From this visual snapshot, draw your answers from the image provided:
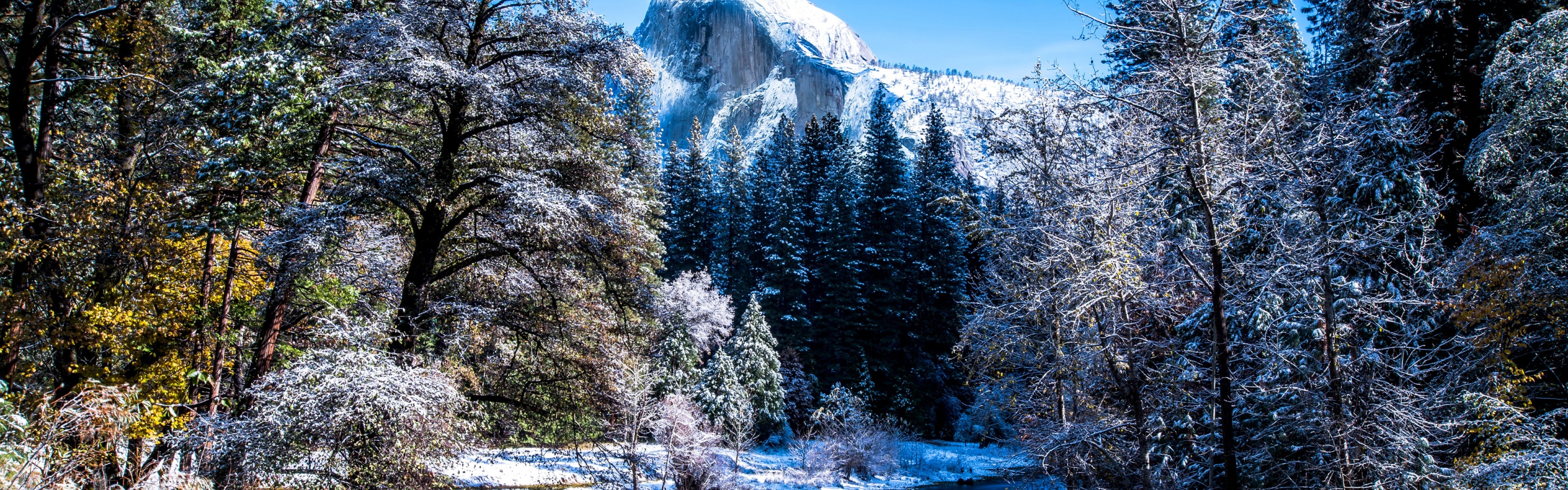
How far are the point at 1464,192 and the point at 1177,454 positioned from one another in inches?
255

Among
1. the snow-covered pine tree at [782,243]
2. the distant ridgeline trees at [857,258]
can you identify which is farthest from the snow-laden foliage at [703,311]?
the distant ridgeline trees at [857,258]

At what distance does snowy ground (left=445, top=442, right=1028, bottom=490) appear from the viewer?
18.5 meters

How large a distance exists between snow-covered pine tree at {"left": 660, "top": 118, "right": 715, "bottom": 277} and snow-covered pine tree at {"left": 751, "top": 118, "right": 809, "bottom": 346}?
2976mm

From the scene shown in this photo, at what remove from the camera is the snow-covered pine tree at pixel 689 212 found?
134ft

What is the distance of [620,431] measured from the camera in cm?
1058

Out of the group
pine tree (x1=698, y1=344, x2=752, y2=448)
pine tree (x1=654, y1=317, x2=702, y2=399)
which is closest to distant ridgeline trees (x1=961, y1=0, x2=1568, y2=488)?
pine tree (x1=698, y1=344, x2=752, y2=448)

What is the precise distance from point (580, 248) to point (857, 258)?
2674 centimetres

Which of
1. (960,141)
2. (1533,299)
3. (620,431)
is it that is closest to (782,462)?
(620,431)

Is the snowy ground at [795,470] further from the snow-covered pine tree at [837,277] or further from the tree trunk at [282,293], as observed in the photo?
the tree trunk at [282,293]

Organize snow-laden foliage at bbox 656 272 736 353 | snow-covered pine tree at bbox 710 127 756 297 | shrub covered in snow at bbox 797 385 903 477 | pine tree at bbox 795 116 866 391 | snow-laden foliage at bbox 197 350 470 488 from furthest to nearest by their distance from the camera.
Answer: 1. snow-covered pine tree at bbox 710 127 756 297
2. pine tree at bbox 795 116 866 391
3. snow-laden foliage at bbox 656 272 736 353
4. shrub covered in snow at bbox 797 385 903 477
5. snow-laden foliage at bbox 197 350 470 488

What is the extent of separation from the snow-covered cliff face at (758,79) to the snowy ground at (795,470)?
7095cm

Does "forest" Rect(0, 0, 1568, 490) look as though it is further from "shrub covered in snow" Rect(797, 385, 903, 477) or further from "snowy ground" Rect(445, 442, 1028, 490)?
"shrub covered in snow" Rect(797, 385, 903, 477)

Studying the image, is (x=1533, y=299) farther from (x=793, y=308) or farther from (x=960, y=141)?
(x=960, y=141)

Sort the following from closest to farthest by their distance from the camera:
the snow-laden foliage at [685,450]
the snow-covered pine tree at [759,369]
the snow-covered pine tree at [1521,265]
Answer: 1. the snow-covered pine tree at [1521,265]
2. the snow-laden foliage at [685,450]
3. the snow-covered pine tree at [759,369]
